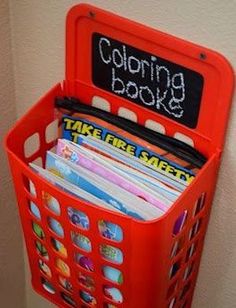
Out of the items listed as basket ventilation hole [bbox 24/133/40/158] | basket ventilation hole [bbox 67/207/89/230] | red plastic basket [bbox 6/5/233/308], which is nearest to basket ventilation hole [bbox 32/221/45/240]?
red plastic basket [bbox 6/5/233/308]

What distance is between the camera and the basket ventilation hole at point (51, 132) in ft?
2.98

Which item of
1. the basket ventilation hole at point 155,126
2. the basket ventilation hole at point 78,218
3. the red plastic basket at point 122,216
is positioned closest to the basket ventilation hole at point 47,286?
the red plastic basket at point 122,216

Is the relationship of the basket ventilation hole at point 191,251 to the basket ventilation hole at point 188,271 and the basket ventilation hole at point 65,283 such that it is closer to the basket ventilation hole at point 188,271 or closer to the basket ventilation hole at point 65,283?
the basket ventilation hole at point 188,271

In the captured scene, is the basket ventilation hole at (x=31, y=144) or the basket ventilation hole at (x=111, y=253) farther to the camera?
the basket ventilation hole at (x=31, y=144)

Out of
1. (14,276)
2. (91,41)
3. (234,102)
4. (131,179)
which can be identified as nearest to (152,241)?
(131,179)

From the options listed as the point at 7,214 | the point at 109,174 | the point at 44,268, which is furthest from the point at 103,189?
the point at 7,214

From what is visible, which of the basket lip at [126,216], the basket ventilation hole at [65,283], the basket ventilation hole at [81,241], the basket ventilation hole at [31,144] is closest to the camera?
the basket lip at [126,216]

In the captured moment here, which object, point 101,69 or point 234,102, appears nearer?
point 234,102

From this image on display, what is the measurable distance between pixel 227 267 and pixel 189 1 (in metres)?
0.44

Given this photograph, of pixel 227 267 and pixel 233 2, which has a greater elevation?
pixel 233 2

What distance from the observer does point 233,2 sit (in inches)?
24.7

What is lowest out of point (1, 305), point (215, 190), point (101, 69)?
point (1, 305)

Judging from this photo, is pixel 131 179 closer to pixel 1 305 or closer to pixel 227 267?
pixel 227 267

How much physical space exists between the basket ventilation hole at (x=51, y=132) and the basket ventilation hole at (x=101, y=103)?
98 mm
